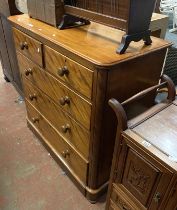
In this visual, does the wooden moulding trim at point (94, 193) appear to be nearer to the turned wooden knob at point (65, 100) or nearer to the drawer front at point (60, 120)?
the drawer front at point (60, 120)

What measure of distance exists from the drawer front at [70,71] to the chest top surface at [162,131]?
284 mm

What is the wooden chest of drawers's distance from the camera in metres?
0.94

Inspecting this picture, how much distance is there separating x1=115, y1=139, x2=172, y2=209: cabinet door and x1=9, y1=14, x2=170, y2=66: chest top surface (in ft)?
1.21

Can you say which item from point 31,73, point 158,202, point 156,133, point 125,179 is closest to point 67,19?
point 31,73

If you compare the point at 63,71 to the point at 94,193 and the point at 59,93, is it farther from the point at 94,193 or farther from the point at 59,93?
the point at 94,193

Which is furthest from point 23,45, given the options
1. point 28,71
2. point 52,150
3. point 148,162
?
point 148,162

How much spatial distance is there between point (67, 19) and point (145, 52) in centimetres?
51

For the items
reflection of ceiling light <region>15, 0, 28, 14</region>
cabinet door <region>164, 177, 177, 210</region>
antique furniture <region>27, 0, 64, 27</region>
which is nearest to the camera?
cabinet door <region>164, 177, 177, 210</region>

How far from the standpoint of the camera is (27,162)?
1.66 m

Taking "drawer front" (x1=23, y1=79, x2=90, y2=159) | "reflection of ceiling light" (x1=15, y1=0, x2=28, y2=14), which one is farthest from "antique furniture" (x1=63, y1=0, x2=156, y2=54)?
"reflection of ceiling light" (x1=15, y1=0, x2=28, y2=14)

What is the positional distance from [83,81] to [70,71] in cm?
10

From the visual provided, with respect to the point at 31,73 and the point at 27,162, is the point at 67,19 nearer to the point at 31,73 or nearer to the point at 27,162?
the point at 31,73

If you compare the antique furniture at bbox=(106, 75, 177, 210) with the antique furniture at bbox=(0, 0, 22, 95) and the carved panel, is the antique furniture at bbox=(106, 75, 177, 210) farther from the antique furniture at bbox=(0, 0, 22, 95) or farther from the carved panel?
the antique furniture at bbox=(0, 0, 22, 95)

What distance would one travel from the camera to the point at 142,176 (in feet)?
2.89
